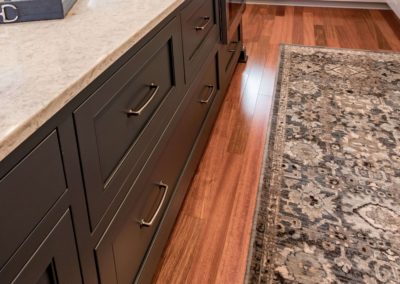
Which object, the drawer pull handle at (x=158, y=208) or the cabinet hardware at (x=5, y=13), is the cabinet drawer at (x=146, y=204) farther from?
the cabinet hardware at (x=5, y=13)

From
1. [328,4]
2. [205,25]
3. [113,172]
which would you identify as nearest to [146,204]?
[113,172]

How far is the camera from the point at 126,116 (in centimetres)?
100

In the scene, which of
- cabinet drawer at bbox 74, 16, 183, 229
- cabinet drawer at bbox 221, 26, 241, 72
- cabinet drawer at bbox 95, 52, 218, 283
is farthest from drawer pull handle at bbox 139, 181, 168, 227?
cabinet drawer at bbox 221, 26, 241, 72

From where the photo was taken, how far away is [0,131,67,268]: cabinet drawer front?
574mm

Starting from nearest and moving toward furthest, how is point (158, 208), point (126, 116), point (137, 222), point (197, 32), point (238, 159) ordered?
point (126, 116), point (137, 222), point (158, 208), point (197, 32), point (238, 159)

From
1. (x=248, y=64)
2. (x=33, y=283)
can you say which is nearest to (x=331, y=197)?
(x=33, y=283)

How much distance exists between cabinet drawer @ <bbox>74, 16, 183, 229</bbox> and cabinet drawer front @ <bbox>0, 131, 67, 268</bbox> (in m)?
0.10

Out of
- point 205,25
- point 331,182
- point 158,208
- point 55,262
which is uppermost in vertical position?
point 205,25

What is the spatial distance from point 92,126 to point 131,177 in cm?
24

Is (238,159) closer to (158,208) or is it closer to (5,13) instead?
(158,208)

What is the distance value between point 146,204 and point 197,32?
740 mm

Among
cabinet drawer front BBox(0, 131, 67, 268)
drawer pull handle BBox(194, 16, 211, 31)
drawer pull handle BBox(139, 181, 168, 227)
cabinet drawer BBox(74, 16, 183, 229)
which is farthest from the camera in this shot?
drawer pull handle BBox(194, 16, 211, 31)

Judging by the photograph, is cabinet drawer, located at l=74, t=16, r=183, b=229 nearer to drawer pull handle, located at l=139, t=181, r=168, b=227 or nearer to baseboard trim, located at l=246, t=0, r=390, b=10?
drawer pull handle, located at l=139, t=181, r=168, b=227

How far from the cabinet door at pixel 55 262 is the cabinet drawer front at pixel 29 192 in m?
0.04
